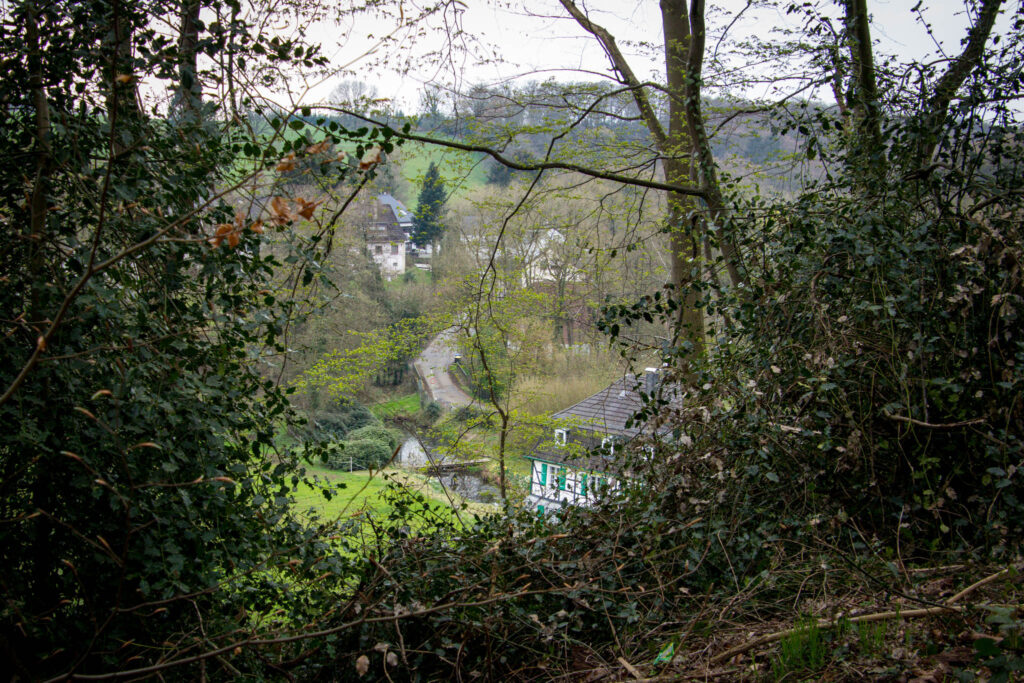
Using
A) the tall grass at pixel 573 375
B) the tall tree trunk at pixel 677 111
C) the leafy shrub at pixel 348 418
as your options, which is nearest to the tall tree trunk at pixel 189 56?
the tall tree trunk at pixel 677 111

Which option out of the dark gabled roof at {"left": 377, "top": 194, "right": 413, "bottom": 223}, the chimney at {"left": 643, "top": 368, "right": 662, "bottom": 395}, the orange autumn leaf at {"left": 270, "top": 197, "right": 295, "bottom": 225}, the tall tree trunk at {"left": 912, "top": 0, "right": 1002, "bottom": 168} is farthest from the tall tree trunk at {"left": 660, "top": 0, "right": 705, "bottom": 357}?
the orange autumn leaf at {"left": 270, "top": 197, "right": 295, "bottom": 225}

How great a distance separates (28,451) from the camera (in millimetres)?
2537

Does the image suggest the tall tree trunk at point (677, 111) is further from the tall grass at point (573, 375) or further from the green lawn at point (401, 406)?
the tall grass at point (573, 375)

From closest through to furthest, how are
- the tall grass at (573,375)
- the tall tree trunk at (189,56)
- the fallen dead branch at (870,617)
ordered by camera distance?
the fallen dead branch at (870,617) → the tall tree trunk at (189,56) → the tall grass at (573,375)

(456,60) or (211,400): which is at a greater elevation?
(456,60)

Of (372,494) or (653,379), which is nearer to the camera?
(372,494)

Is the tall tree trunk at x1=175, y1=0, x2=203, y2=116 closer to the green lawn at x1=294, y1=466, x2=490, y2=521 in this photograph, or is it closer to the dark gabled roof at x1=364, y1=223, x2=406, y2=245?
the green lawn at x1=294, y1=466, x2=490, y2=521

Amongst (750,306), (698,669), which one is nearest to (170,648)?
(698,669)

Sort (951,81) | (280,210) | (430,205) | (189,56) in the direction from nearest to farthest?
(280,210), (189,56), (951,81), (430,205)

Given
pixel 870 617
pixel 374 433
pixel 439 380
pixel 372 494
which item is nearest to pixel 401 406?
pixel 374 433

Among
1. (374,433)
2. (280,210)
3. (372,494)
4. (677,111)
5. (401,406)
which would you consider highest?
(677,111)

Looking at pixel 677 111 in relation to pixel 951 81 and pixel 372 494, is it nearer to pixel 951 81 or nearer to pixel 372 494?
pixel 951 81

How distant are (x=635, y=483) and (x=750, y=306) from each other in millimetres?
1216

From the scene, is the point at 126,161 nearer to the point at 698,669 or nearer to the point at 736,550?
the point at 698,669
